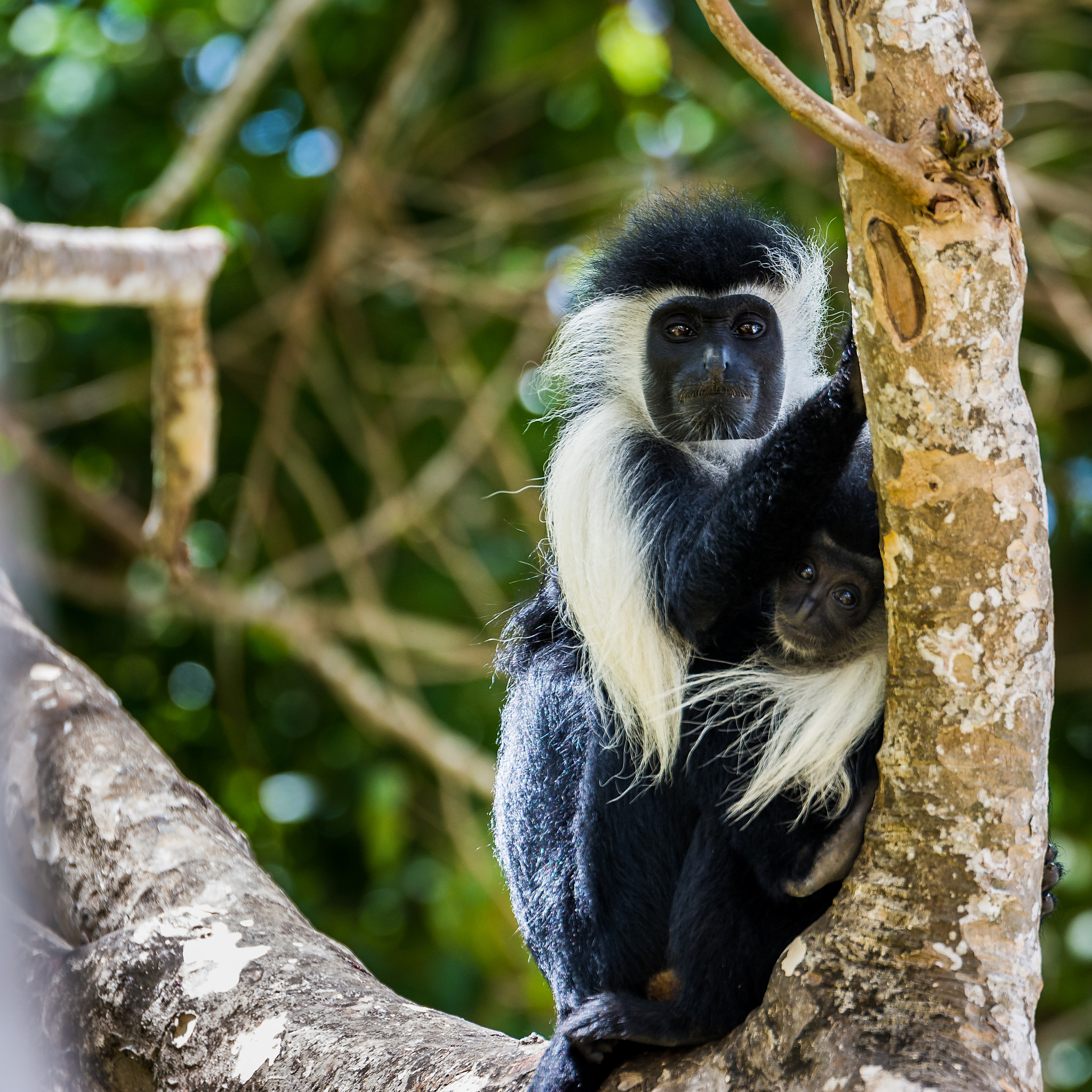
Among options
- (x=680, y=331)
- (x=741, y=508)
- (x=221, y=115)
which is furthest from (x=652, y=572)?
(x=221, y=115)

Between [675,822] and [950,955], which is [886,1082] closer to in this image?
[950,955]

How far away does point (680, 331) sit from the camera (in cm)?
242

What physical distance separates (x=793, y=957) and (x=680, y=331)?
Answer: 120 cm

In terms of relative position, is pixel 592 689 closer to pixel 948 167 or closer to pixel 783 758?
pixel 783 758

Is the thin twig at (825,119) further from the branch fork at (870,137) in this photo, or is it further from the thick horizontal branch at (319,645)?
the thick horizontal branch at (319,645)

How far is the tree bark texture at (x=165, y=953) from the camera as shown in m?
2.06

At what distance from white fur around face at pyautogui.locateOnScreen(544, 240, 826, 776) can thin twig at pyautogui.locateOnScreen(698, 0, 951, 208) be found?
0.89 metres

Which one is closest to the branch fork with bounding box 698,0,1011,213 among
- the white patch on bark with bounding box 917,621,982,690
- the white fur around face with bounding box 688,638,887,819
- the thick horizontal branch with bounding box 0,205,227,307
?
the white patch on bark with bounding box 917,621,982,690

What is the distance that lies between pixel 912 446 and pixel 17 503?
3731mm

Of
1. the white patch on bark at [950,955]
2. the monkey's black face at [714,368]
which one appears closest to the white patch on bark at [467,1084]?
the white patch on bark at [950,955]

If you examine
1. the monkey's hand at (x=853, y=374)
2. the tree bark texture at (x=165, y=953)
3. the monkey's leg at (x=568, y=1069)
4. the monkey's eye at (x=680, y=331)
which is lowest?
the tree bark texture at (x=165, y=953)

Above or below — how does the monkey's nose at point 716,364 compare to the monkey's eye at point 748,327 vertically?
below

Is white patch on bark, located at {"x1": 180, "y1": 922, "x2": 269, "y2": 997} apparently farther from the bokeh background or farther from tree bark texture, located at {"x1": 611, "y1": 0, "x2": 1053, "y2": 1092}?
the bokeh background

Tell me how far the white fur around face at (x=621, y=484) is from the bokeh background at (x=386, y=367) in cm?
206
